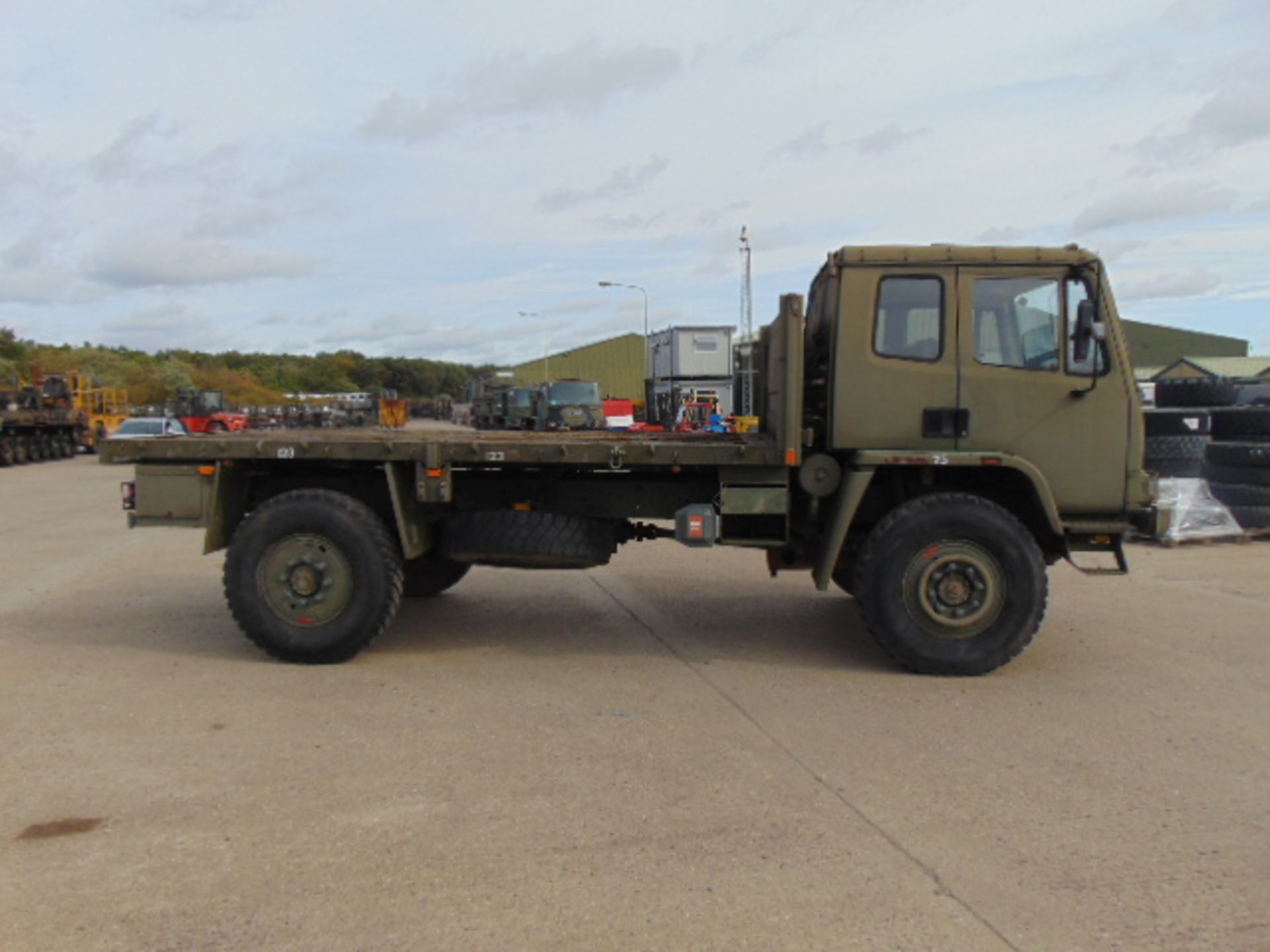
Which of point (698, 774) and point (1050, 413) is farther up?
point (1050, 413)

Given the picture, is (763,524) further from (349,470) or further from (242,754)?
(242,754)

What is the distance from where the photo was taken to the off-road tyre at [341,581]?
21.7 feet

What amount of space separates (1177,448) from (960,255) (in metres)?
7.53

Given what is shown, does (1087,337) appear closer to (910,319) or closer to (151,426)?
(910,319)

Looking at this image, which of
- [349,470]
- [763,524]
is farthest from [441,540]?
[763,524]

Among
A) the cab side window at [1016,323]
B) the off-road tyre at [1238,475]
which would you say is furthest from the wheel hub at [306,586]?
the off-road tyre at [1238,475]

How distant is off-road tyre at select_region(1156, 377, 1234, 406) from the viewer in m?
13.5

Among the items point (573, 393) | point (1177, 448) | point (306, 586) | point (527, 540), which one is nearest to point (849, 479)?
point (527, 540)

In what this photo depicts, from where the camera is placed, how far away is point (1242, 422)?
491 inches

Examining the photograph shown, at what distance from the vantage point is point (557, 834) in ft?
13.4

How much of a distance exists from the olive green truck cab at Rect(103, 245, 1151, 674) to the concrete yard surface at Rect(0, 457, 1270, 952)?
0.54m

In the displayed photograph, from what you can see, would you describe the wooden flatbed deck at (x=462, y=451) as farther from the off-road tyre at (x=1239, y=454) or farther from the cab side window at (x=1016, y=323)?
the off-road tyre at (x=1239, y=454)

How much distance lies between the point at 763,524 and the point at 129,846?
4.18 m

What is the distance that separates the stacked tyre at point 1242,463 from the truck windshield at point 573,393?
2115 centimetres
